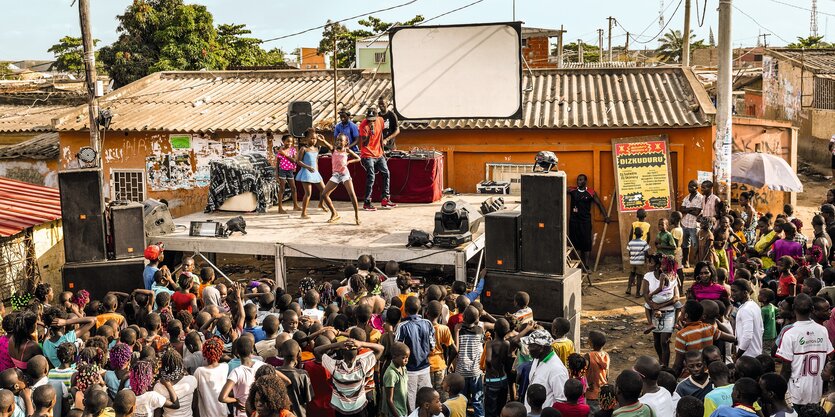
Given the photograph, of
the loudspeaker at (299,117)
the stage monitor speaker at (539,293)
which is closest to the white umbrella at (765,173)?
the stage monitor speaker at (539,293)

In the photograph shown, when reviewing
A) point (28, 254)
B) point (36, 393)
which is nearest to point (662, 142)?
point (28, 254)

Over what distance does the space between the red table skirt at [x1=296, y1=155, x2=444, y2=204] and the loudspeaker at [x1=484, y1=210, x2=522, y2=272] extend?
446 cm

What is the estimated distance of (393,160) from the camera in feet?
50.1

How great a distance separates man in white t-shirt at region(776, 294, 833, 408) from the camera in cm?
756

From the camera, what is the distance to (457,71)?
52.5 ft

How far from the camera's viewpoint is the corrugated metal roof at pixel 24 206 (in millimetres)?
13172

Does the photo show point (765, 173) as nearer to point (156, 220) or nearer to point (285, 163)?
point (285, 163)

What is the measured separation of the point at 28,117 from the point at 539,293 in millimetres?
19074

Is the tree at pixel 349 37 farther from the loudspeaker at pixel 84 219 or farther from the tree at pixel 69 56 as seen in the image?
the loudspeaker at pixel 84 219

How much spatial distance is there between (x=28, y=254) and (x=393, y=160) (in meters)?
6.32

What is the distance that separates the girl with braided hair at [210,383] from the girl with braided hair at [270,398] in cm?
104

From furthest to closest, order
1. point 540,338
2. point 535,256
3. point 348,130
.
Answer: point 348,130, point 535,256, point 540,338

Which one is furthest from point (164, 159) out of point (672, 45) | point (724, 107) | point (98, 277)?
point (672, 45)

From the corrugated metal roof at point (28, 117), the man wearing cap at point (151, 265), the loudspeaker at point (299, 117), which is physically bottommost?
the man wearing cap at point (151, 265)
